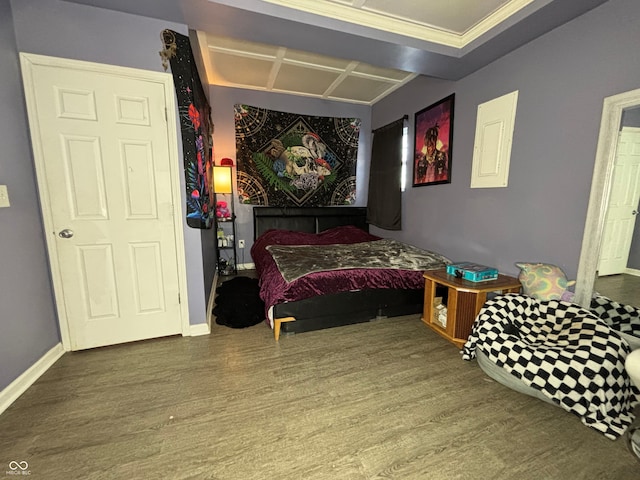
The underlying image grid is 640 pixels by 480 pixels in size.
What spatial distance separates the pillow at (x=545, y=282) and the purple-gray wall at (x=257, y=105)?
3108mm

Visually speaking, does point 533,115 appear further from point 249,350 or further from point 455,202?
point 249,350

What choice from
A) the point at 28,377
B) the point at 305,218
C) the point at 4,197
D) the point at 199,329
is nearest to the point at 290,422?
the point at 199,329

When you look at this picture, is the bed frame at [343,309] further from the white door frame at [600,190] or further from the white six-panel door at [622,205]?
the white six-panel door at [622,205]

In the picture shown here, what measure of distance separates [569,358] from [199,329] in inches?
107

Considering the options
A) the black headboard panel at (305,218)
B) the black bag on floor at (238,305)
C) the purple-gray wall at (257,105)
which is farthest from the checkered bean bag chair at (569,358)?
the purple-gray wall at (257,105)

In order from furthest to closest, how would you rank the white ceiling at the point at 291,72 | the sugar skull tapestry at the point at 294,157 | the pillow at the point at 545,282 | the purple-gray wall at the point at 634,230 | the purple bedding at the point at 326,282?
the sugar skull tapestry at the point at 294,157
the white ceiling at the point at 291,72
the purple bedding at the point at 326,282
the pillow at the point at 545,282
the purple-gray wall at the point at 634,230

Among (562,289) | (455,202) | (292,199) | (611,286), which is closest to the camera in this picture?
(611,286)

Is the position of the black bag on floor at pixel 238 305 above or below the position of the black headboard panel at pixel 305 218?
below

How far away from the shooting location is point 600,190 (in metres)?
1.86

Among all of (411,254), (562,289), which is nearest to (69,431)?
(411,254)

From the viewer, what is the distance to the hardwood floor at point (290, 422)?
1.24m

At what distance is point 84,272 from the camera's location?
2084 millimetres

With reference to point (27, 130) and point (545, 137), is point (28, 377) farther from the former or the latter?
point (545, 137)

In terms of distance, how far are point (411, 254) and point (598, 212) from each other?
1.55m
